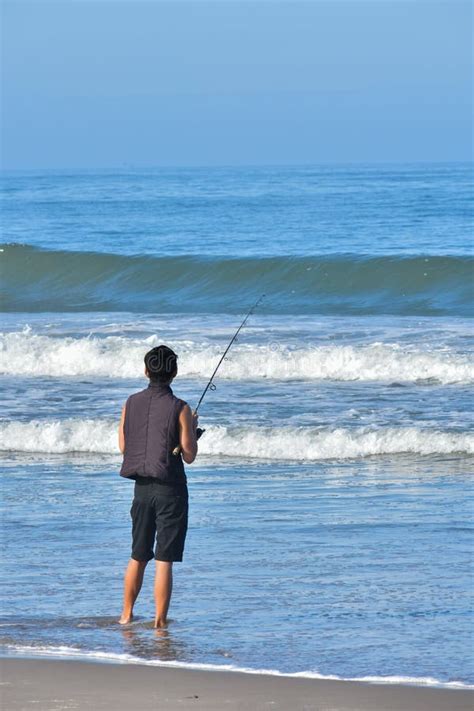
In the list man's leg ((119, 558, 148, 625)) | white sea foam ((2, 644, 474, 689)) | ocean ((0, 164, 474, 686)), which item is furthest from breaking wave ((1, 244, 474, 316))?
white sea foam ((2, 644, 474, 689))

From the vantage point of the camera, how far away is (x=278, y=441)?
9.48 metres

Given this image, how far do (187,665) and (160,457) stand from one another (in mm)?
907

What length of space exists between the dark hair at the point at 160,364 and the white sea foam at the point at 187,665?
1.16 metres

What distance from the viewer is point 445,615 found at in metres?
5.35

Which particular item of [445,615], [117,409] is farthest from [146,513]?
[117,409]

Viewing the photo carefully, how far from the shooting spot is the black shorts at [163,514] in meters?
5.25

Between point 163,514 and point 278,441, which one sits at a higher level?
point 278,441

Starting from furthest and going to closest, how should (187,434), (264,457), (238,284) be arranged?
(238,284) < (264,457) < (187,434)

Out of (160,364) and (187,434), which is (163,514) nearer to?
(187,434)

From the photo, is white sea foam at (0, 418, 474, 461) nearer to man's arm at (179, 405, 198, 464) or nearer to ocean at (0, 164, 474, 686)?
ocean at (0, 164, 474, 686)

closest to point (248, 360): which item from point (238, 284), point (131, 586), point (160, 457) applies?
point (131, 586)

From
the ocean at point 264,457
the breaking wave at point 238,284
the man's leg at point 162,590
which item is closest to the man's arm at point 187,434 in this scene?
the man's leg at point 162,590

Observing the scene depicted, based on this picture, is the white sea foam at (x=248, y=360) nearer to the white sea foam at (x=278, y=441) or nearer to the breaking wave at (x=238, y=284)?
the white sea foam at (x=278, y=441)

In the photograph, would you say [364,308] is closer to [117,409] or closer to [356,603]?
[117,409]
